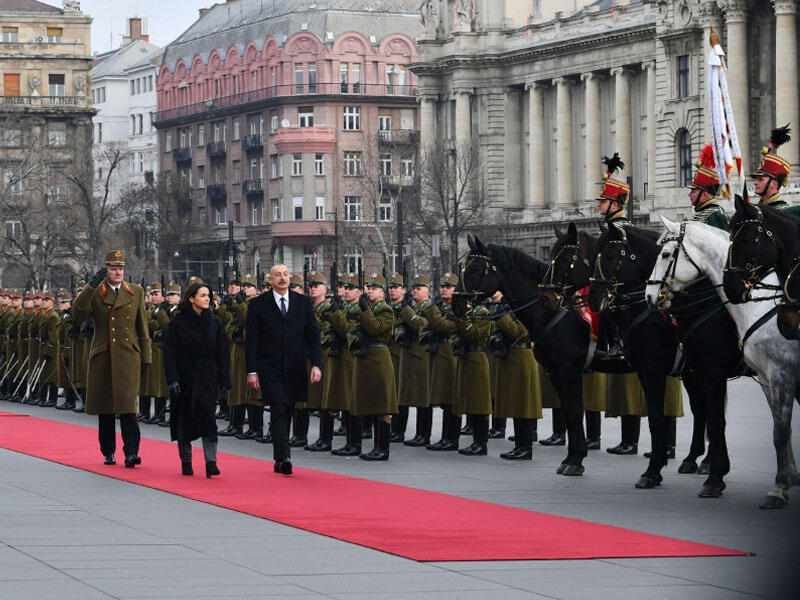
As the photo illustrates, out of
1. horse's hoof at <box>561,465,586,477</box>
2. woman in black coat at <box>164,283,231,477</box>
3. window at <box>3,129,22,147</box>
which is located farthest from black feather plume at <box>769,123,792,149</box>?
window at <box>3,129,22,147</box>

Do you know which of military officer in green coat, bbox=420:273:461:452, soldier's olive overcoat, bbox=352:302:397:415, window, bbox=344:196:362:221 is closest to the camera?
soldier's olive overcoat, bbox=352:302:397:415

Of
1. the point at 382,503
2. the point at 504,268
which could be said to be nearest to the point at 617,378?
Result: the point at 504,268

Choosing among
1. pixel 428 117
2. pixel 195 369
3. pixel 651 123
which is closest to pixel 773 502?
pixel 195 369

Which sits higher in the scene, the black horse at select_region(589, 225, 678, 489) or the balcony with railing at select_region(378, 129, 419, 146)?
the balcony with railing at select_region(378, 129, 419, 146)

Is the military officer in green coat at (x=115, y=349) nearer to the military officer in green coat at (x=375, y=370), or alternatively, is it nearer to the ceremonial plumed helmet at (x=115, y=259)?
the ceremonial plumed helmet at (x=115, y=259)

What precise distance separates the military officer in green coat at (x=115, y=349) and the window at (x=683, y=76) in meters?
67.9

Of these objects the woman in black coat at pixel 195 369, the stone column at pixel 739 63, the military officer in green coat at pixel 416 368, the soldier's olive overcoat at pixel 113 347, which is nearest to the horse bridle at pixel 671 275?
the woman in black coat at pixel 195 369

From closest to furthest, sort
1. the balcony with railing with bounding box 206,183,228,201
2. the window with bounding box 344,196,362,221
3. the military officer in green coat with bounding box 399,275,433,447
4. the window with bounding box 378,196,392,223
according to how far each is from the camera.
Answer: the military officer in green coat with bounding box 399,275,433,447 < the window with bounding box 378,196,392,223 < the window with bounding box 344,196,362,221 < the balcony with railing with bounding box 206,183,228,201

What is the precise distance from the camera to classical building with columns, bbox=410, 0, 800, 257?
273 ft

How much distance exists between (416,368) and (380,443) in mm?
2793

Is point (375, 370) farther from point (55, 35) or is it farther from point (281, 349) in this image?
point (55, 35)

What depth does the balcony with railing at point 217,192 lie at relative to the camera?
13338cm

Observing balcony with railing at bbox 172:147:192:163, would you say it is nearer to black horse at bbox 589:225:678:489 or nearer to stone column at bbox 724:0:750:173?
stone column at bbox 724:0:750:173

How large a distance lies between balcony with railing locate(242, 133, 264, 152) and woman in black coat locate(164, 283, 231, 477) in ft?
354
